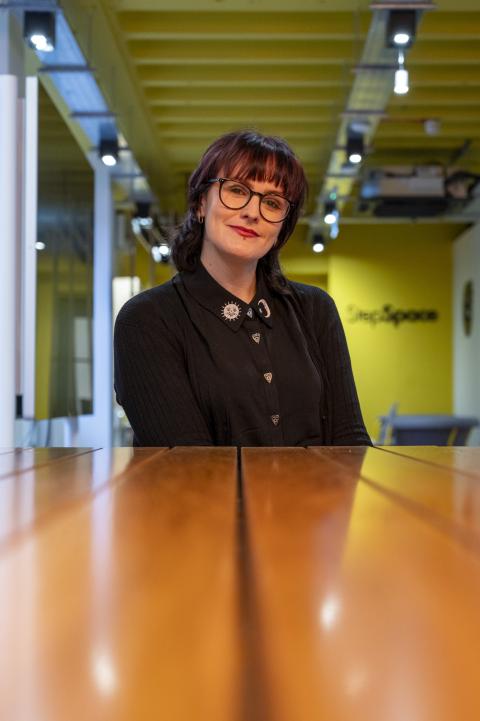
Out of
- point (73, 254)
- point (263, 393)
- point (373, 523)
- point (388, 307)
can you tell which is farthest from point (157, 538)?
point (388, 307)

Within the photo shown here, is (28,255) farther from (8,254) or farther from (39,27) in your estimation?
(39,27)

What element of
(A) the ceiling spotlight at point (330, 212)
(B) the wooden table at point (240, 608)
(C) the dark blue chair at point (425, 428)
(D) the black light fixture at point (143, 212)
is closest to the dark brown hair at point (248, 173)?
(B) the wooden table at point (240, 608)

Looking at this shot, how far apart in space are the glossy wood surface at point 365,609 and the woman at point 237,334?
3.42 ft

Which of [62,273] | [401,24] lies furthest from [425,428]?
[401,24]

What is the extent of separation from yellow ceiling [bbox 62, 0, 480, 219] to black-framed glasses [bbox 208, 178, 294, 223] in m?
3.38

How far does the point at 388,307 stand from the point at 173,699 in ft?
37.8

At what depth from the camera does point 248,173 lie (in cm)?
170

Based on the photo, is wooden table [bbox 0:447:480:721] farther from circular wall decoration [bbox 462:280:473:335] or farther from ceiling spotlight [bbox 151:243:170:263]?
circular wall decoration [bbox 462:280:473:335]

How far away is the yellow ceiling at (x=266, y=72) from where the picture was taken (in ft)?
18.1

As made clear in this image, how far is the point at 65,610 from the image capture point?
204 mm

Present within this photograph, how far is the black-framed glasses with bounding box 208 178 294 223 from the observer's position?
170 cm

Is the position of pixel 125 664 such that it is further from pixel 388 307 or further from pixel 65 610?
pixel 388 307

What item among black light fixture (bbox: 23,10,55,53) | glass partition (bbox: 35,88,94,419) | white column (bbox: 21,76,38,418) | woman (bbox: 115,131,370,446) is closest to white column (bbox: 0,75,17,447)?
Answer: white column (bbox: 21,76,38,418)

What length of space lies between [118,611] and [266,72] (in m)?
6.72
